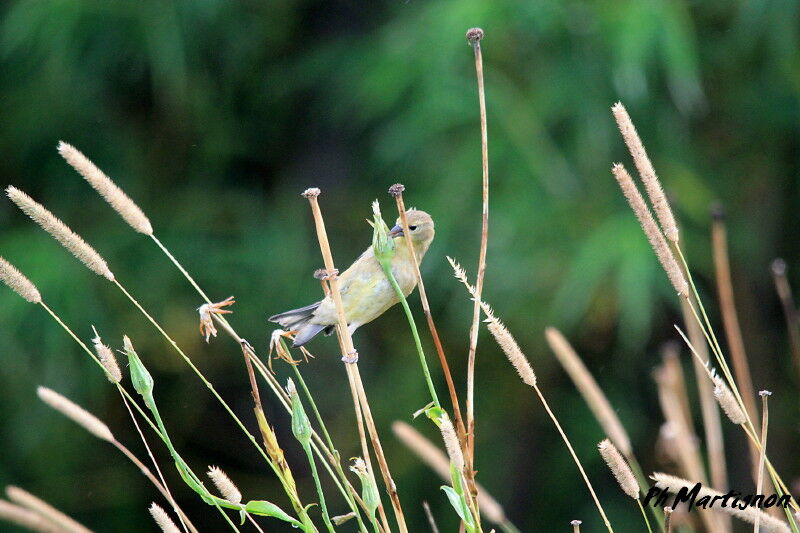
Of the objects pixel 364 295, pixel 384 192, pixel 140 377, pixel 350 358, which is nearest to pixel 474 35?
pixel 350 358

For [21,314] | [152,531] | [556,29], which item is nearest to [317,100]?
[556,29]

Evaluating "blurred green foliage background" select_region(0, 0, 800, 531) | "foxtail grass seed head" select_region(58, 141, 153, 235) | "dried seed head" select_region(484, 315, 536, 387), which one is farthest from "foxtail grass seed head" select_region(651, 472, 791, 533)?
"blurred green foliage background" select_region(0, 0, 800, 531)

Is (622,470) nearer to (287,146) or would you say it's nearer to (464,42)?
(464,42)

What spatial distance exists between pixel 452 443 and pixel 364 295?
585 millimetres

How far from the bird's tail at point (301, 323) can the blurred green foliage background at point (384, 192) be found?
138 cm

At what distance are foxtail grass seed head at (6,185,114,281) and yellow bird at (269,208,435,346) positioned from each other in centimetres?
43

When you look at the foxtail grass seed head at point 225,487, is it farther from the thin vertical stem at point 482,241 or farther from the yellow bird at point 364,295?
the yellow bird at point 364,295

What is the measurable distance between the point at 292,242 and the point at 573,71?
1.00 m

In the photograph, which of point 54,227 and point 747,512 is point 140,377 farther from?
point 747,512

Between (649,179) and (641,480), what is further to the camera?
(641,480)

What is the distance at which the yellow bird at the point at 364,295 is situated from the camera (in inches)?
51.2

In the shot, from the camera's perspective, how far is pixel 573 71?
276 cm

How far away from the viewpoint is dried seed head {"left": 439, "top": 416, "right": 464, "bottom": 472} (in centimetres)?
74

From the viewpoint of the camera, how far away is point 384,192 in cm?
313
